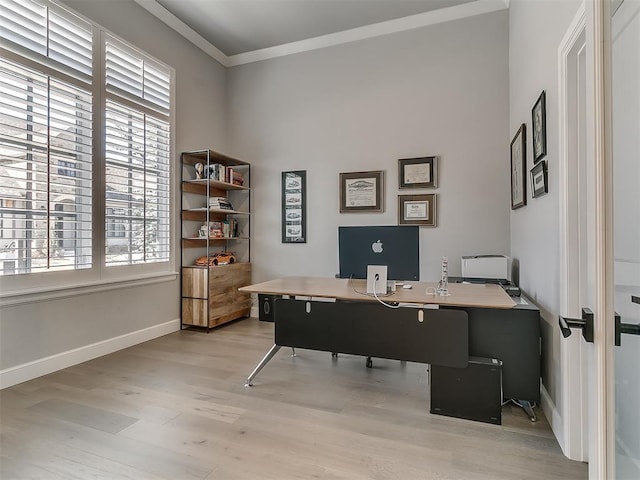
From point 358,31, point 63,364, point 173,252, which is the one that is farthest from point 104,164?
point 358,31

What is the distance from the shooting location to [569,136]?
1735 mm

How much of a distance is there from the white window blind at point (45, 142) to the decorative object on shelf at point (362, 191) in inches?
100

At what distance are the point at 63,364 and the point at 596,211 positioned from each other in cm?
356

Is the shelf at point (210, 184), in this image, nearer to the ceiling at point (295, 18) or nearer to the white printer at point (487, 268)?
the ceiling at point (295, 18)

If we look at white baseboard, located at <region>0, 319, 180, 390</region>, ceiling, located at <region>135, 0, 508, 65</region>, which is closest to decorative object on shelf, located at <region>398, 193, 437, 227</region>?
Answer: ceiling, located at <region>135, 0, 508, 65</region>

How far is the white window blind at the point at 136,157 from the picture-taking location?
3240 mm

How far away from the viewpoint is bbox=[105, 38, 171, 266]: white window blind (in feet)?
10.6

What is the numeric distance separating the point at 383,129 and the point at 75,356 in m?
3.73

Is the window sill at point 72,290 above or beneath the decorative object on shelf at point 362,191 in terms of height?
beneath

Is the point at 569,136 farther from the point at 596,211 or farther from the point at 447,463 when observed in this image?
the point at 447,463

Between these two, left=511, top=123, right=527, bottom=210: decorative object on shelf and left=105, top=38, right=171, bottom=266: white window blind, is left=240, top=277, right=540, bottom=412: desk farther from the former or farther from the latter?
left=105, top=38, right=171, bottom=266: white window blind

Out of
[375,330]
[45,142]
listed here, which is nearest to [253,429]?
[375,330]

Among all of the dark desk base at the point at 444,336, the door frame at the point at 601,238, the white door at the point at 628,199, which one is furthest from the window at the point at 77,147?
the white door at the point at 628,199

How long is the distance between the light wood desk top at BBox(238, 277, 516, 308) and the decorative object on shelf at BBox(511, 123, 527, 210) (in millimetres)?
811
